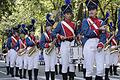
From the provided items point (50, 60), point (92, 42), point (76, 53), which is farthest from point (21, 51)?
point (92, 42)

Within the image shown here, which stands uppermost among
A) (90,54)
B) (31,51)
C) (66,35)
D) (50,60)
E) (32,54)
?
(66,35)

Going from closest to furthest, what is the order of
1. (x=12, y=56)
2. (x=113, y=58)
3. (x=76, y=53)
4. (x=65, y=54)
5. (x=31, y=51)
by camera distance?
(x=76, y=53), (x=65, y=54), (x=31, y=51), (x=12, y=56), (x=113, y=58)

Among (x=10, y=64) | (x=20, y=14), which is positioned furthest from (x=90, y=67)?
(x=20, y=14)

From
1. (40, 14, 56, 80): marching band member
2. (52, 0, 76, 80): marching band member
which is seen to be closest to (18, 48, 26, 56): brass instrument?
(40, 14, 56, 80): marching band member

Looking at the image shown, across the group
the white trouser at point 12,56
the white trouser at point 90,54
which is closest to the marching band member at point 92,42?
the white trouser at point 90,54

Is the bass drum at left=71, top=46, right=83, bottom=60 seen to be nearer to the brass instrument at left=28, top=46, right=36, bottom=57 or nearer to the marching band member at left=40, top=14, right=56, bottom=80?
the marching band member at left=40, top=14, right=56, bottom=80

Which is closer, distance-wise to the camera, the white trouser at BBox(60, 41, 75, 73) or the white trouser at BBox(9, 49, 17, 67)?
the white trouser at BBox(60, 41, 75, 73)

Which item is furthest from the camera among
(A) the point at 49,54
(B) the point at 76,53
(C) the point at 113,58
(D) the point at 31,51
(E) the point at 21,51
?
(C) the point at 113,58

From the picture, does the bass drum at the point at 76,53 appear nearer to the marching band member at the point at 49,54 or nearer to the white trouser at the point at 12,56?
the marching band member at the point at 49,54

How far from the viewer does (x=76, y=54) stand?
11.4m

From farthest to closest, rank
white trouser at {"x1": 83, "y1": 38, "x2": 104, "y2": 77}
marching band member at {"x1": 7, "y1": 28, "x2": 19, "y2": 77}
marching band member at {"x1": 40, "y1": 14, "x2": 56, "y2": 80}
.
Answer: marching band member at {"x1": 7, "y1": 28, "x2": 19, "y2": 77}, marching band member at {"x1": 40, "y1": 14, "x2": 56, "y2": 80}, white trouser at {"x1": 83, "y1": 38, "x2": 104, "y2": 77}

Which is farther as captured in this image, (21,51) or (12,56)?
(12,56)

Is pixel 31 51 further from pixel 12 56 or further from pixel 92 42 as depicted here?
pixel 92 42

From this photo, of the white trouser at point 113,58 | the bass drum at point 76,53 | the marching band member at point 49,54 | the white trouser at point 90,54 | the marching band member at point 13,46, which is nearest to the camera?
the white trouser at point 90,54
